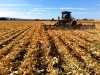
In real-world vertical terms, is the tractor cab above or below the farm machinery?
above

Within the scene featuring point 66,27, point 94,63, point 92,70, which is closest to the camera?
point 92,70

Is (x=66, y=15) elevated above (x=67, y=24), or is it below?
above

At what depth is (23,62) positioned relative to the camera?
836 centimetres

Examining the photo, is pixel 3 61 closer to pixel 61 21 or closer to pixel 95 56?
pixel 95 56

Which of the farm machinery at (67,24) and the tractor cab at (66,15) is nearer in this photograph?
the farm machinery at (67,24)

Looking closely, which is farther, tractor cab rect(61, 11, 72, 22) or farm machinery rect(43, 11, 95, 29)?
tractor cab rect(61, 11, 72, 22)

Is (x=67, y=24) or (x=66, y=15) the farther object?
(x=66, y=15)

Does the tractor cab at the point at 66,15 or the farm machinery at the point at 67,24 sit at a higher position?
the tractor cab at the point at 66,15

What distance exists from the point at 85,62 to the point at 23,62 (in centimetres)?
272

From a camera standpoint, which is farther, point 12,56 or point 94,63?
point 12,56

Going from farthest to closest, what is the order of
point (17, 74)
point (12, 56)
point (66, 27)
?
point (66, 27) → point (12, 56) → point (17, 74)

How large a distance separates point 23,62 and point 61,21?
23753mm

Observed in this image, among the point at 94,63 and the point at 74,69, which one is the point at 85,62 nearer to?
the point at 94,63

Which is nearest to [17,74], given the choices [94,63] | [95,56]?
[94,63]
